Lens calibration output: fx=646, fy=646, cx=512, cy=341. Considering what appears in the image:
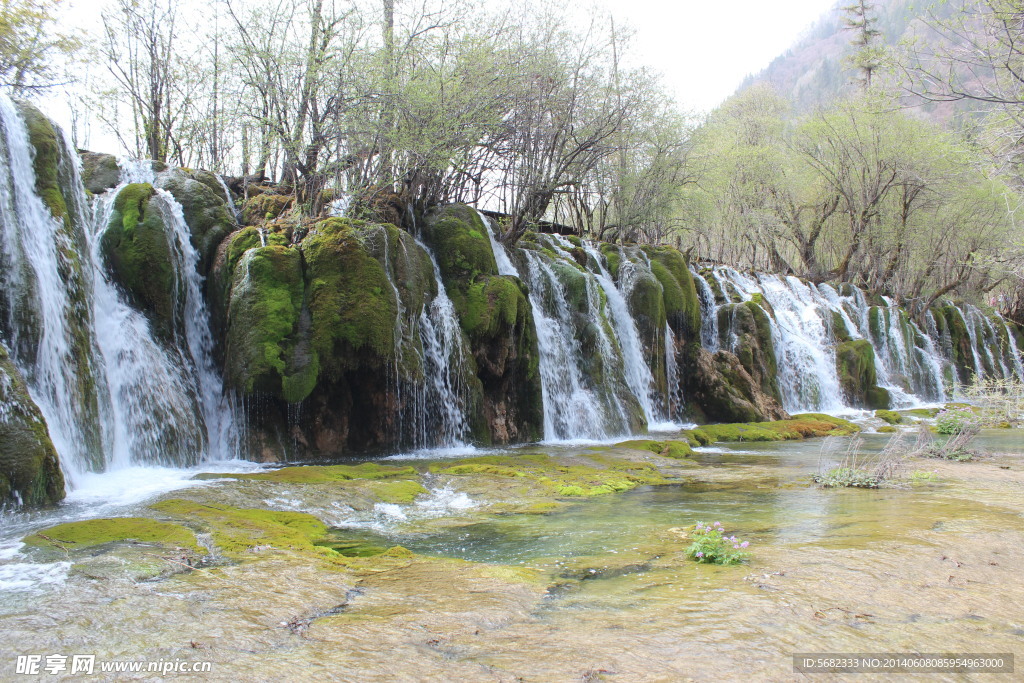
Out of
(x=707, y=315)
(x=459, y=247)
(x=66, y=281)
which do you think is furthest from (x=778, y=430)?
(x=66, y=281)

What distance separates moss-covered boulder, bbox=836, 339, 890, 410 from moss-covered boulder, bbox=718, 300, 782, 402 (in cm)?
379

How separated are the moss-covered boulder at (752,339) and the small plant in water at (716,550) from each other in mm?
17845

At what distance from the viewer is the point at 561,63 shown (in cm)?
1680

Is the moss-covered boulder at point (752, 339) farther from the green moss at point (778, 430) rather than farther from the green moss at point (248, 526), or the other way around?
the green moss at point (248, 526)

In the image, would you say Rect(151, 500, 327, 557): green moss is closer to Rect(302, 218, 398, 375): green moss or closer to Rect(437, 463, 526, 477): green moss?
Rect(437, 463, 526, 477): green moss

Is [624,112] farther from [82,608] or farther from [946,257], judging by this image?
[946,257]

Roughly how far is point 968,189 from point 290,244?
3209 centimetres

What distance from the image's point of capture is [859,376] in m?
25.0

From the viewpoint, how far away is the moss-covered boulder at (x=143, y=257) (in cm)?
1075

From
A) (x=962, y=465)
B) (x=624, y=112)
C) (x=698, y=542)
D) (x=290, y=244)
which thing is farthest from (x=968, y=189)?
(x=698, y=542)

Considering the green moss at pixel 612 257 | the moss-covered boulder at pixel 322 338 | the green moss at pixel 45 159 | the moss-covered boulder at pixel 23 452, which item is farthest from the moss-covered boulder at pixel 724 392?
the moss-covered boulder at pixel 23 452

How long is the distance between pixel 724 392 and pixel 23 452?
17.2 m

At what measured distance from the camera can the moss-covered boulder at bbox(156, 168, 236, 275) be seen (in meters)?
12.0

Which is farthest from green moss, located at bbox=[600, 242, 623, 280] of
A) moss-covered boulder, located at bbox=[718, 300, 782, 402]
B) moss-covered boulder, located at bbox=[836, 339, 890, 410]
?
moss-covered boulder, located at bbox=[836, 339, 890, 410]
